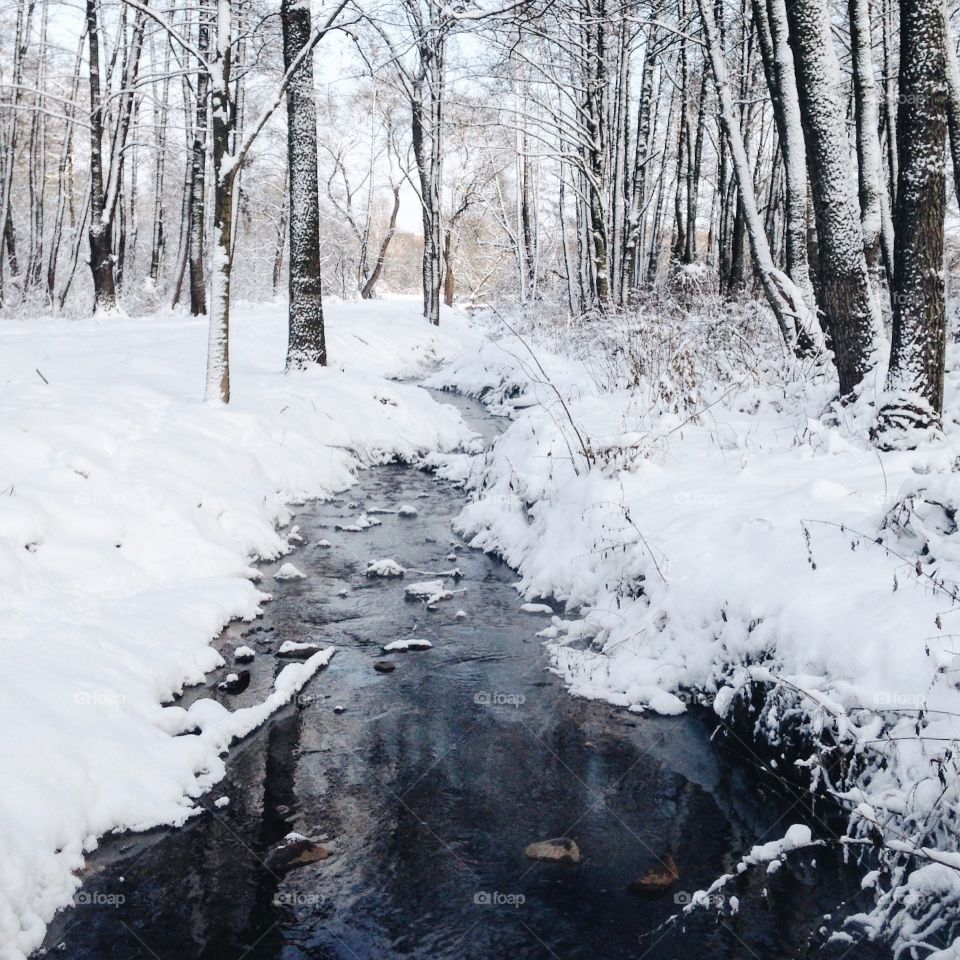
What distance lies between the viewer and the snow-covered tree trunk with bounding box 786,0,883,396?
5.62 m

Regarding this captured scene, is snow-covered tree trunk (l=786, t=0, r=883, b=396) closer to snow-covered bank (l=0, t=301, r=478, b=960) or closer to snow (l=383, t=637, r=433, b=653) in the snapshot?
snow (l=383, t=637, r=433, b=653)

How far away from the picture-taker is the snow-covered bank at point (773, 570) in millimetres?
2727

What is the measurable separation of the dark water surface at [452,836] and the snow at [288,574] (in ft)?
3.43

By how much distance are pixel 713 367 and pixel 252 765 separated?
656 centimetres

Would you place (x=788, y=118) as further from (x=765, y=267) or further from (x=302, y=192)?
(x=302, y=192)

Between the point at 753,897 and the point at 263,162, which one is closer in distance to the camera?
the point at 753,897

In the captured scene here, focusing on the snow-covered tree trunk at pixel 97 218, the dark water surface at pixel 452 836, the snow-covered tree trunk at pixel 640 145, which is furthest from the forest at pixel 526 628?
the snow-covered tree trunk at pixel 97 218

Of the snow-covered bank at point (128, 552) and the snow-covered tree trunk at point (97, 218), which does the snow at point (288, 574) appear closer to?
the snow-covered bank at point (128, 552)

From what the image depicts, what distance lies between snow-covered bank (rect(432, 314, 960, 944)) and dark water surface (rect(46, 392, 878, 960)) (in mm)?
307

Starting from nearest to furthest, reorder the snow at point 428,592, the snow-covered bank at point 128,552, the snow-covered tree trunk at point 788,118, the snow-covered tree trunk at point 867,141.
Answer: the snow-covered bank at point 128,552 < the snow at point 428,592 < the snow-covered tree trunk at point 867,141 < the snow-covered tree trunk at point 788,118

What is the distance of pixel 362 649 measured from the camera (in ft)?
15.2

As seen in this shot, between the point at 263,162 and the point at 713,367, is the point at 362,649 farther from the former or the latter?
the point at 263,162

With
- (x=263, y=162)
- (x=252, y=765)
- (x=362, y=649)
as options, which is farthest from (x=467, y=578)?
(x=263, y=162)

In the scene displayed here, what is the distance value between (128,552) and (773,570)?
398 cm
